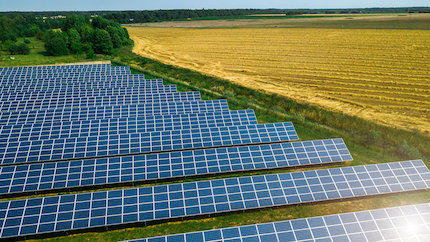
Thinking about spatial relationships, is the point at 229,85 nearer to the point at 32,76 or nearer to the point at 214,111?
the point at 214,111

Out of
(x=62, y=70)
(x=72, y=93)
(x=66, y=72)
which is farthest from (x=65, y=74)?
(x=72, y=93)

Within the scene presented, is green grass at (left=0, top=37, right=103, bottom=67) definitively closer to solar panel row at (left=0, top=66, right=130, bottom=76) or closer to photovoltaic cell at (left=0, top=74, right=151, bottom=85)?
solar panel row at (left=0, top=66, right=130, bottom=76)

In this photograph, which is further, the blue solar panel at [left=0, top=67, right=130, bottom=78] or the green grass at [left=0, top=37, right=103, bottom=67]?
the green grass at [left=0, top=37, right=103, bottom=67]

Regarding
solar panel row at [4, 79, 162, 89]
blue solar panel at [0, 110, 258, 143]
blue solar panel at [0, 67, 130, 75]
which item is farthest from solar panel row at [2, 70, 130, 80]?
blue solar panel at [0, 110, 258, 143]

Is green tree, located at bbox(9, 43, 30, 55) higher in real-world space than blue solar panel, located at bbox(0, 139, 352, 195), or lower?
lower

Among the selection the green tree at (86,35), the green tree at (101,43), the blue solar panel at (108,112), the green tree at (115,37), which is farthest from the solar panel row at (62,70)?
the green tree at (115,37)

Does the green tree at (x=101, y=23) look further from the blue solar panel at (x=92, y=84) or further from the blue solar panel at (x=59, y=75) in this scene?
the blue solar panel at (x=92, y=84)

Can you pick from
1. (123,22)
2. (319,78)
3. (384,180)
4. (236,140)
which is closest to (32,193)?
(236,140)
